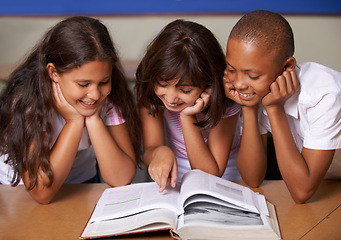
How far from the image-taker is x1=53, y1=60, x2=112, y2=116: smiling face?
1.23 metres

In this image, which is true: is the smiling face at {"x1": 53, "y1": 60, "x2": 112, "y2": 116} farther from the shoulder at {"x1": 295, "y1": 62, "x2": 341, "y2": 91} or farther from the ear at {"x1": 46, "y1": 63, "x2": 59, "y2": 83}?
the shoulder at {"x1": 295, "y1": 62, "x2": 341, "y2": 91}

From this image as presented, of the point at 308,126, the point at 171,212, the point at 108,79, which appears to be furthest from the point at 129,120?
the point at 308,126

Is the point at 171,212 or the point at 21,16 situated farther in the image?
the point at 21,16

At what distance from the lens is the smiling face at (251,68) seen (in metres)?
1.14

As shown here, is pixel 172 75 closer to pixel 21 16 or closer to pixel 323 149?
pixel 323 149

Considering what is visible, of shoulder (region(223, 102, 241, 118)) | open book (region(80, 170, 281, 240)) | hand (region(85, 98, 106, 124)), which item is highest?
hand (region(85, 98, 106, 124))

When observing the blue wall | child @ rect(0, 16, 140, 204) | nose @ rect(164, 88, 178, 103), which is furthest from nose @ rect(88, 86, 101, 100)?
the blue wall

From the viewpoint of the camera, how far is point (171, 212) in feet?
3.40

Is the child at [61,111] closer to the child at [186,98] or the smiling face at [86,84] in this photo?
the smiling face at [86,84]

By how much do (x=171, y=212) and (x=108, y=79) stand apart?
0.47 meters

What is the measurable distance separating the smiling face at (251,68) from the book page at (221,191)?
0.90 ft

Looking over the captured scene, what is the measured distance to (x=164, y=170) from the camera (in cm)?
118

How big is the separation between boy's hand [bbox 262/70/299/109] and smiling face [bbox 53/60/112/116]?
484 millimetres

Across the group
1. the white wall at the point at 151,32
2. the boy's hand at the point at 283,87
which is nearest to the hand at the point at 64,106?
the boy's hand at the point at 283,87
